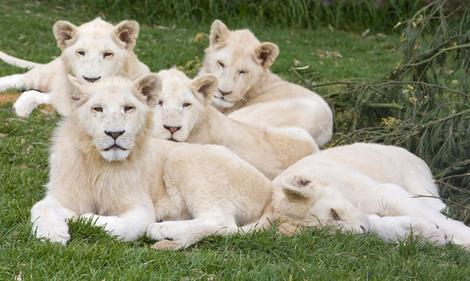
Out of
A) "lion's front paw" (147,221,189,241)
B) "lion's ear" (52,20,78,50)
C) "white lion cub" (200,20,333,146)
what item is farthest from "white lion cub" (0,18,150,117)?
"lion's front paw" (147,221,189,241)

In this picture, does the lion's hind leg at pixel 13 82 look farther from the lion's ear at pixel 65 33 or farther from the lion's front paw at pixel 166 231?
the lion's front paw at pixel 166 231

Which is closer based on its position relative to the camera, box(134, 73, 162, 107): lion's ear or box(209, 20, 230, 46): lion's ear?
box(134, 73, 162, 107): lion's ear

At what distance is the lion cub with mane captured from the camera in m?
6.45

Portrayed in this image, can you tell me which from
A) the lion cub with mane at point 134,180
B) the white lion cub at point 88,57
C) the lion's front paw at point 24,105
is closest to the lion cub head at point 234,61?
the white lion cub at point 88,57

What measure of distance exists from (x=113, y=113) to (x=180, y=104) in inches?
58.4

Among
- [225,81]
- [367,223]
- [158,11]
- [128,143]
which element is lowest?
[158,11]

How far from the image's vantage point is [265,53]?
9.91 metres

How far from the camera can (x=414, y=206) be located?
716 centimetres

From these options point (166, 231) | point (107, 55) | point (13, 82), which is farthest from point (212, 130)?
point (13, 82)

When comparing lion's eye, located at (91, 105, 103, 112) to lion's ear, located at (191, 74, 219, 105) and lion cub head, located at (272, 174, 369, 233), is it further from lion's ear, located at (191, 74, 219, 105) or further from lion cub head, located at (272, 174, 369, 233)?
lion's ear, located at (191, 74, 219, 105)

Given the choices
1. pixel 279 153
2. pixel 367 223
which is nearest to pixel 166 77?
pixel 279 153

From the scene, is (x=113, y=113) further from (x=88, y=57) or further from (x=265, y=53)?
(x=265, y=53)

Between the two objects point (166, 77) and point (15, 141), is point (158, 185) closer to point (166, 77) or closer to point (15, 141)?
point (166, 77)

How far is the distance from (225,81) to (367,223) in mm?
3208
